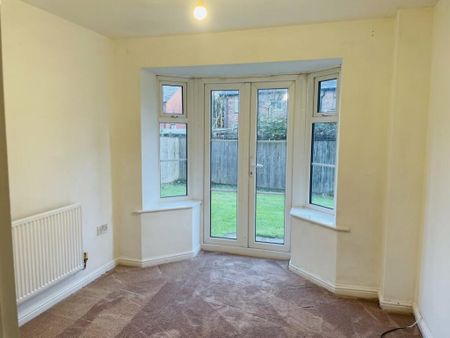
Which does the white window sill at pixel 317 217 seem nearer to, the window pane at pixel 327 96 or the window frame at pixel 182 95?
the window pane at pixel 327 96

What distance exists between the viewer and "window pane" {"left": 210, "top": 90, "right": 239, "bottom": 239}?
13.0 ft

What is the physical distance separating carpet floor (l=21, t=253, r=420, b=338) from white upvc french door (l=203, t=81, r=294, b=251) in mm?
637

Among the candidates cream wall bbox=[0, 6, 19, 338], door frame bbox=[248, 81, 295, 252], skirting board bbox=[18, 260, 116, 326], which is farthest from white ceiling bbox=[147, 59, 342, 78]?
cream wall bbox=[0, 6, 19, 338]

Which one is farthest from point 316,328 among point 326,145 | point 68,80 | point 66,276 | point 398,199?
point 68,80

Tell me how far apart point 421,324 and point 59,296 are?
2.99 m

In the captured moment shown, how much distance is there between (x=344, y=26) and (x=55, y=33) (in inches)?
98.5

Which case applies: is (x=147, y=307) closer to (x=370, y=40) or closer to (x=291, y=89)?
(x=291, y=89)

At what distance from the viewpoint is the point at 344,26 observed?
2865mm

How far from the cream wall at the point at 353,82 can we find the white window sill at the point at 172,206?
5.17 ft

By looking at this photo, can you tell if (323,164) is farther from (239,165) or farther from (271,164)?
(239,165)

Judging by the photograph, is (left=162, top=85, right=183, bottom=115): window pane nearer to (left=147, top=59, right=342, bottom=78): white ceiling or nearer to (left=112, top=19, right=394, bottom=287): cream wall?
(left=147, top=59, right=342, bottom=78): white ceiling

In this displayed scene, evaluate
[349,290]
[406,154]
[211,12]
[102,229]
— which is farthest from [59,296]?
[406,154]

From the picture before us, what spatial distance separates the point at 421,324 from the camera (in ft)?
8.14

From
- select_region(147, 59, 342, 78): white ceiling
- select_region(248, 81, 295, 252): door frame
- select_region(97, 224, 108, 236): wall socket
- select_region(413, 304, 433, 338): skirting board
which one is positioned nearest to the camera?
select_region(413, 304, 433, 338): skirting board
